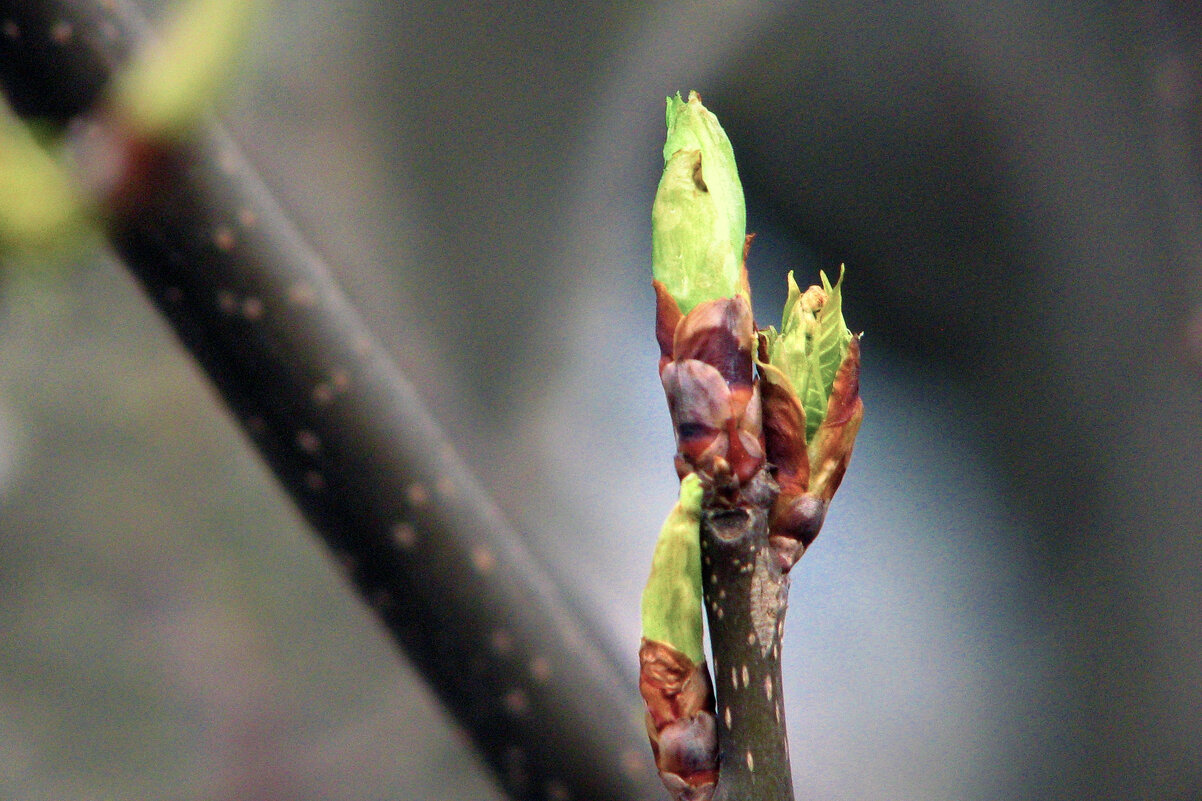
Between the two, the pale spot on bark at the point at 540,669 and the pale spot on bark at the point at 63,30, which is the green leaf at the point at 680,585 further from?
the pale spot on bark at the point at 63,30

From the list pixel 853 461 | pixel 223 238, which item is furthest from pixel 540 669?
pixel 853 461

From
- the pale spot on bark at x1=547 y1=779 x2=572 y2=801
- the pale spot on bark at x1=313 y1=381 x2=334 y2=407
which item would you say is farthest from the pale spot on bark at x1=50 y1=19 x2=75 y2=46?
the pale spot on bark at x1=547 y1=779 x2=572 y2=801

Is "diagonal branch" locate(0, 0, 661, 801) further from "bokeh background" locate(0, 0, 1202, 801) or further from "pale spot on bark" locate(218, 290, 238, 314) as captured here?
"bokeh background" locate(0, 0, 1202, 801)

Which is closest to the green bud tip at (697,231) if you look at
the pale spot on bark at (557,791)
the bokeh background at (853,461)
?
the pale spot on bark at (557,791)

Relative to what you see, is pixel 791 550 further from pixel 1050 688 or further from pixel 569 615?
pixel 1050 688

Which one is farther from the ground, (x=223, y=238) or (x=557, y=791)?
(x=223, y=238)

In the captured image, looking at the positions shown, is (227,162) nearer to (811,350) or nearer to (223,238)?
(223,238)

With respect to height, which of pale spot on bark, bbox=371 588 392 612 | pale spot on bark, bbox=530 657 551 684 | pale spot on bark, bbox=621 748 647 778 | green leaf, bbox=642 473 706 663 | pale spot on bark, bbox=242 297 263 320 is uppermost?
pale spot on bark, bbox=242 297 263 320

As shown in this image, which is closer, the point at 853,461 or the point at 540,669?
the point at 540,669
